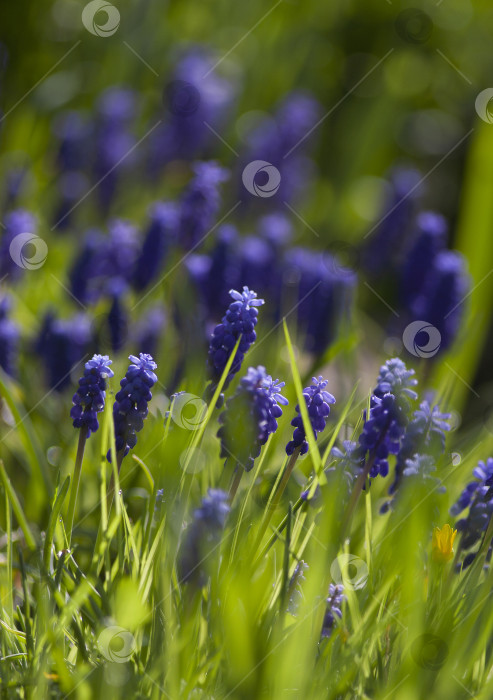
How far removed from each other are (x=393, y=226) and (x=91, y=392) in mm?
3203

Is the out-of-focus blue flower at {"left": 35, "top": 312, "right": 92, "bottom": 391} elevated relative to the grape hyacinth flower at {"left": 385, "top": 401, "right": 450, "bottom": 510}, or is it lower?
lower

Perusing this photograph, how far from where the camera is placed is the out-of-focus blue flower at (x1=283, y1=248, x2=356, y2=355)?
3.35m

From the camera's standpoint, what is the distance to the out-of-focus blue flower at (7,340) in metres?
2.78

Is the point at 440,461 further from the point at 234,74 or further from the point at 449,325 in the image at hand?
the point at 234,74

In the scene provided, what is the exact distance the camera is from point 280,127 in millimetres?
5164

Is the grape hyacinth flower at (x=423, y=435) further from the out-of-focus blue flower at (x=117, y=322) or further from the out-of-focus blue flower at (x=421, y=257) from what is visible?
the out-of-focus blue flower at (x=421, y=257)

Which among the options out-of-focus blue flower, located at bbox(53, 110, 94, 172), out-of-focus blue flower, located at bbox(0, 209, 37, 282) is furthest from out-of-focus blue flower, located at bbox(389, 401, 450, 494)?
out-of-focus blue flower, located at bbox(53, 110, 94, 172)

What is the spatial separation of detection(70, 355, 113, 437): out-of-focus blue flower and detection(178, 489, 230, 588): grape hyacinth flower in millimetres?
438

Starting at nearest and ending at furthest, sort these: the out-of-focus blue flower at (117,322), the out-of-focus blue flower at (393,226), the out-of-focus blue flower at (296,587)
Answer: the out-of-focus blue flower at (296,587) → the out-of-focus blue flower at (117,322) → the out-of-focus blue flower at (393,226)

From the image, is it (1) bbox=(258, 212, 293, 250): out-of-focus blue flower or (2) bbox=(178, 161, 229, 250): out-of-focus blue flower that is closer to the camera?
(2) bbox=(178, 161, 229, 250): out-of-focus blue flower

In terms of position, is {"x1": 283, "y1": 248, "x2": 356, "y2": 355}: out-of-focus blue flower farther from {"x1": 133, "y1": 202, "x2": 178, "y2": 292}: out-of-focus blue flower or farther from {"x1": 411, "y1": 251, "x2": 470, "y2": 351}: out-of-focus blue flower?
{"x1": 133, "y1": 202, "x2": 178, "y2": 292}: out-of-focus blue flower

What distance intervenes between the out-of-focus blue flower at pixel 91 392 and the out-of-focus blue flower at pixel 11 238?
4.96 ft

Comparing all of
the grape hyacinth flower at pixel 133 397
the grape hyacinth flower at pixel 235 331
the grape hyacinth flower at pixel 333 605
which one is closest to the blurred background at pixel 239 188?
the grape hyacinth flower at pixel 235 331

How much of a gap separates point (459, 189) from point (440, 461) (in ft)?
18.5
